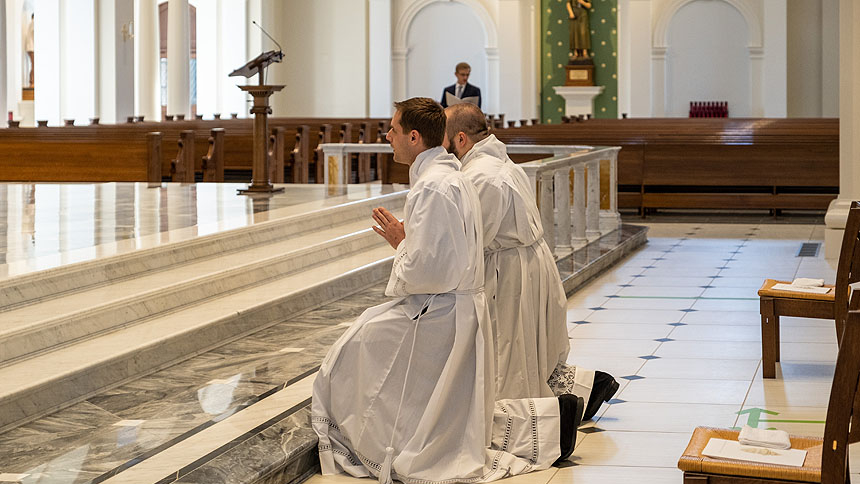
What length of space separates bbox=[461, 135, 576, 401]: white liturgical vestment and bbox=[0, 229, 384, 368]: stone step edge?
1.45 m

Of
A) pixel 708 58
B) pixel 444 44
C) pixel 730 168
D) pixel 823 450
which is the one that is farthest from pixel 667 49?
pixel 823 450

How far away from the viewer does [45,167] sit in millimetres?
10375

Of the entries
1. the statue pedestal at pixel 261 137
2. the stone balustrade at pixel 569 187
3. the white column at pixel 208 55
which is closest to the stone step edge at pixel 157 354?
the stone balustrade at pixel 569 187

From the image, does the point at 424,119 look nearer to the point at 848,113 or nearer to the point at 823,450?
the point at 823,450

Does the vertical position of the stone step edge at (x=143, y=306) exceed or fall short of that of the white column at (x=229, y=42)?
it falls short

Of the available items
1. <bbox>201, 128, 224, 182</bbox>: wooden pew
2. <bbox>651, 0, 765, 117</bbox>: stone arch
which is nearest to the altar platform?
<bbox>201, 128, 224, 182</bbox>: wooden pew

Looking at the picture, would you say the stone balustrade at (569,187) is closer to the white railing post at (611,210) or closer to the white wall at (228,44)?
the white railing post at (611,210)

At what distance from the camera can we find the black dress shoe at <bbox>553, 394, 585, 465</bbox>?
369 cm

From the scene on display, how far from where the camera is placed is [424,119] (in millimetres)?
3438

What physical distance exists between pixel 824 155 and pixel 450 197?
9.29 metres

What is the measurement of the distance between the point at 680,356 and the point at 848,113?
3.96m

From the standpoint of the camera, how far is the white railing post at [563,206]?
815 cm

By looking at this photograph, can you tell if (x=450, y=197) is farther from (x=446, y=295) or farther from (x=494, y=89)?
(x=494, y=89)

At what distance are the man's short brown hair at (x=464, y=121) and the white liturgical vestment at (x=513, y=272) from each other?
0.07 meters
